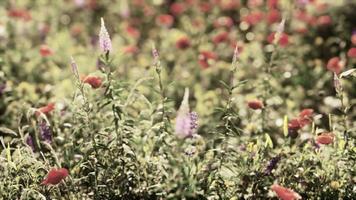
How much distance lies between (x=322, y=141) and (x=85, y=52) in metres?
3.24

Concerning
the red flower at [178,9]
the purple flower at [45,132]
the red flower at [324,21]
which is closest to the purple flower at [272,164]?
the purple flower at [45,132]

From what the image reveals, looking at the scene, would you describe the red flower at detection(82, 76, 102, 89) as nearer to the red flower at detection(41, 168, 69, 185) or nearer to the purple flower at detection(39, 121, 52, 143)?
the purple flower at detection(39, 121, 52, 143)

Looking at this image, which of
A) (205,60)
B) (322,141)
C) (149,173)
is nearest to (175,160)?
(149,173)

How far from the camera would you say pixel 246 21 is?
5.85m

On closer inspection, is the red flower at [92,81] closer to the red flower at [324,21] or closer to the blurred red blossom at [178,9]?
the red flower at [324,21]

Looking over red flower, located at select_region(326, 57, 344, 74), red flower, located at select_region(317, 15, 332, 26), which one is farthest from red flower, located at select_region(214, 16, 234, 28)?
red flower, located at select_region(326, 57, 344, 74)

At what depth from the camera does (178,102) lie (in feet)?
16.7

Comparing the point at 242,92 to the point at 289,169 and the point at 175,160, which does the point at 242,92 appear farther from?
the point at 175,160

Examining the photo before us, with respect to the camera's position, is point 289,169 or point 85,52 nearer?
point 289,169

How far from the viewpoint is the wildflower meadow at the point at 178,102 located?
3055 millimetres

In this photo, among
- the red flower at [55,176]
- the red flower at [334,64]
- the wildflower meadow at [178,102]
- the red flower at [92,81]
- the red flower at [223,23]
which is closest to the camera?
the red flower at [55,176]

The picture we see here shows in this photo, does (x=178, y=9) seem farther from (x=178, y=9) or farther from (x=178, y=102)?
(x=178, y=102)

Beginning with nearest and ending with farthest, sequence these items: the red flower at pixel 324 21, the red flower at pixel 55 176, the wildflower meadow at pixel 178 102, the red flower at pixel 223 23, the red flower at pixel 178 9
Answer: the red flower at pixel 55 176 → the wildflower meadow at pixel 178 102 → the red flower at pixel 324 21 → the red flower at pixel 223 23 → the red flower at pixel 178 9

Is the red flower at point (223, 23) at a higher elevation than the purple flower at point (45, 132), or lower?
higher
